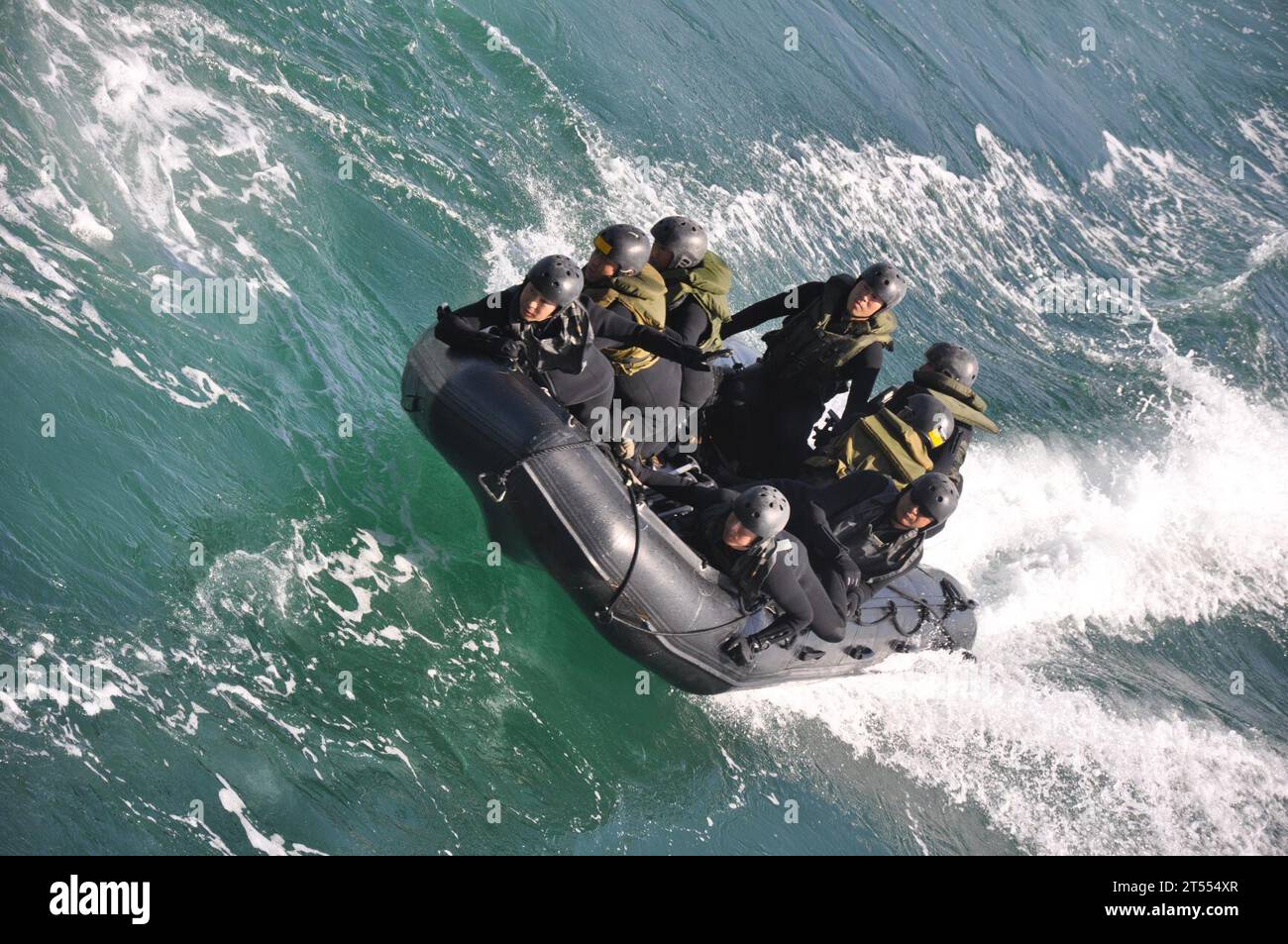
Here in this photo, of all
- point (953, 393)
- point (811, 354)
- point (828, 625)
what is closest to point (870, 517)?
point (828, 625)

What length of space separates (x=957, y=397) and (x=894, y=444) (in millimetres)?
832

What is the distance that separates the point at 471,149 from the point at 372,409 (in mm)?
4096

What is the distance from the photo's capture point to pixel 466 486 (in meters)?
8.08

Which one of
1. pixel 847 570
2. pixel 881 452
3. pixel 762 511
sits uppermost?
pixel 881 452

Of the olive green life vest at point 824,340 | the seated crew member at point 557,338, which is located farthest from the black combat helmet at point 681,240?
the olive green life vest at point 824,340

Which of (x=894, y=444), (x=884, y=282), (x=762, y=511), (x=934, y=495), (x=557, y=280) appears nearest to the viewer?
(x=557, y=280)

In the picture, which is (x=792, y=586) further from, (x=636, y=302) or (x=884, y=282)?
(x=884, y=282)

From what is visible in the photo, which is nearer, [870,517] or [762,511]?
[762,511]

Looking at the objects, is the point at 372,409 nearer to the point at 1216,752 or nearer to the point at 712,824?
the point at 712,824

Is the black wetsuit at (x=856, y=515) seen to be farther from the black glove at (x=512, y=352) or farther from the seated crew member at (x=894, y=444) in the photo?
the black glove at (x=512, y=352)

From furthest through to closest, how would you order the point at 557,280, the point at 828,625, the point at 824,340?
the point at 824,340, the point at 828,625, the point at 557,280

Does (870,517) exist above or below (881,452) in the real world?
below
